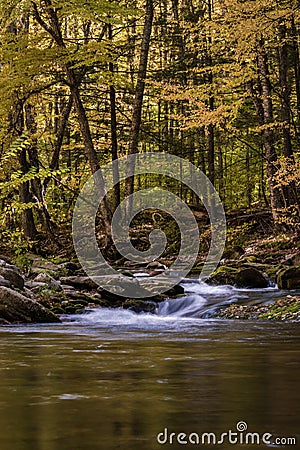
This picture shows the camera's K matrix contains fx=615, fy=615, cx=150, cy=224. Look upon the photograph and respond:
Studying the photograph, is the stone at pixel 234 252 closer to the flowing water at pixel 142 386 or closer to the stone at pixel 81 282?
the stone at pixel 81 282

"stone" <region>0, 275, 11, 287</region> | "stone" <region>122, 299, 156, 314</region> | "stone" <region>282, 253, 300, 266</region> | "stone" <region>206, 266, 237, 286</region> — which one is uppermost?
"stone" <region>282, 253, 300, 266</region>

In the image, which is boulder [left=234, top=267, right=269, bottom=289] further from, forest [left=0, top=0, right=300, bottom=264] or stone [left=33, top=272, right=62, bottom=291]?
stone [left=33, top=272, right=62, bottom=291]

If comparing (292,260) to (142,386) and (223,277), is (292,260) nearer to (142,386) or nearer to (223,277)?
(223,277)

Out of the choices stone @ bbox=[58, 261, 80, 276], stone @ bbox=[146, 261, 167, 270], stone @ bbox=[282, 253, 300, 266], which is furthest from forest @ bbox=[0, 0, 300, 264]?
stone @ bbox=[146, 261, 167, 270]

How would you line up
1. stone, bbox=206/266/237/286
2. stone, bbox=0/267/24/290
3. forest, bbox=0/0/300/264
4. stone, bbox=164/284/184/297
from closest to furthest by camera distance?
stone, bbox=0/267/24/290, stone, bbox=164/284/184/297, forest, bbox=0/0/300/264, stone, bbox=206/266/237/286

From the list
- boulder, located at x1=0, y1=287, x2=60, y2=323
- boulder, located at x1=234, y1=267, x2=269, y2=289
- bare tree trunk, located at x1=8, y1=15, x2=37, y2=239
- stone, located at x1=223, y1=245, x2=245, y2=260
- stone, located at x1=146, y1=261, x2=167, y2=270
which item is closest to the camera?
boulder, located at x1=0, y1=287, x2=60, y2=323

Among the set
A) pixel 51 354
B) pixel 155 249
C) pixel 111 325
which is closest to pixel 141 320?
pixel 111 325

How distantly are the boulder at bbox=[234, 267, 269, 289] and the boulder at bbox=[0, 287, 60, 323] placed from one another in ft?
16.5

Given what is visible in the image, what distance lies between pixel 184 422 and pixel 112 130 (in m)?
17.8

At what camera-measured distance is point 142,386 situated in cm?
401

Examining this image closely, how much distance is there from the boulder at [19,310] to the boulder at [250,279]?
16.5ft

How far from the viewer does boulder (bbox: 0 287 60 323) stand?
900 cm

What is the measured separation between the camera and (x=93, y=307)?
1128cm

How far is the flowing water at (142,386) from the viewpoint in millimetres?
2814
